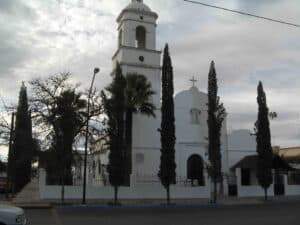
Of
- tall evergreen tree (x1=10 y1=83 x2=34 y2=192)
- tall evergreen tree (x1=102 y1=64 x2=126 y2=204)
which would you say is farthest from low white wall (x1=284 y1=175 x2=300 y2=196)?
tall evergreen tree (x1=10 y1=83 x2=34 y2=192)

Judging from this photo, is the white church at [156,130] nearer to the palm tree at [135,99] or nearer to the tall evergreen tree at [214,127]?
the palm tree at [135,99]

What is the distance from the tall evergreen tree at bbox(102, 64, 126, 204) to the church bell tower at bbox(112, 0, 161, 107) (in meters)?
9.40

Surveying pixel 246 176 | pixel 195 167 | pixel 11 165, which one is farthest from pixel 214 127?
pixel 11 165

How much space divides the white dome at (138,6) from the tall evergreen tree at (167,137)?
40.9ft

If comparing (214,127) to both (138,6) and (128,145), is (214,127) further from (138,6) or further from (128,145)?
(138,6)

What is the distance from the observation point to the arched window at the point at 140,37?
1828 inches

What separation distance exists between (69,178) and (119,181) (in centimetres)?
409

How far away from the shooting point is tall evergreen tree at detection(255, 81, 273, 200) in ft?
128

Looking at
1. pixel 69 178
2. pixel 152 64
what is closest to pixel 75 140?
pixel 69 178

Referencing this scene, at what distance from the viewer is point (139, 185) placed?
3578cm

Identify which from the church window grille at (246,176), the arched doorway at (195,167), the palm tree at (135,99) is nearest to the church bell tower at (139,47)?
the palm tree at (135,99)

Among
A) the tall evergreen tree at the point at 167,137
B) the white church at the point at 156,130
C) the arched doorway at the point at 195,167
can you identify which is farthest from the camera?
the arched doorway at the point at 195,167

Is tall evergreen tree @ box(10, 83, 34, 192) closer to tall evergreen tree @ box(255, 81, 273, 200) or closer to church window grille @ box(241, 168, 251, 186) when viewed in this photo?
tall evergreen tree @ box(255, 81, 273, 200)

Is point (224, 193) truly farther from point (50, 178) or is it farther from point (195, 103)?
point (50, 178)
